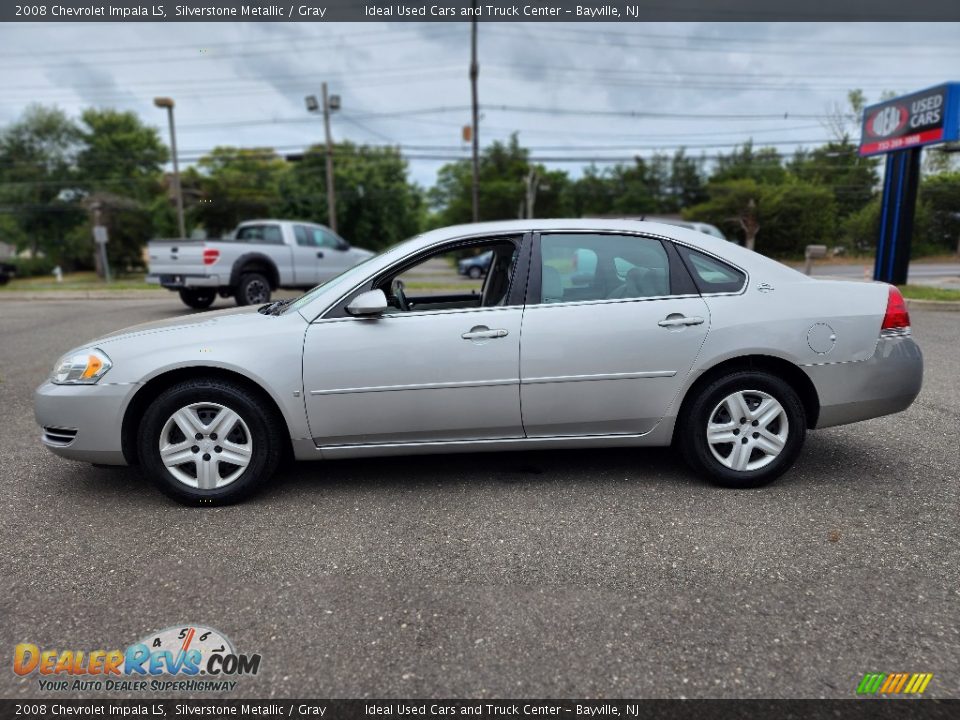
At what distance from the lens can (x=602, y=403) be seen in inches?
145

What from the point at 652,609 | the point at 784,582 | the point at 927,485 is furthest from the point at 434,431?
the point at 927,485

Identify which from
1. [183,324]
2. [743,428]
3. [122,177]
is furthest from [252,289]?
[122,177]

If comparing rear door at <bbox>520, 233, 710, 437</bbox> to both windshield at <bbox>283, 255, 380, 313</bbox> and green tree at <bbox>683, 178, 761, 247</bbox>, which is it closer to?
windshield at <bbox>283, 255, 380, 313</bbox>

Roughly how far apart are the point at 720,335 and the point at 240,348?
262 centimetres

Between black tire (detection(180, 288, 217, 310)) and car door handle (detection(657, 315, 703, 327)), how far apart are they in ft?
37.4

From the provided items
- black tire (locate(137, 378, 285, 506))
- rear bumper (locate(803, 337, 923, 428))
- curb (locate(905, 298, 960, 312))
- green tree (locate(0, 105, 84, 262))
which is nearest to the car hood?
black tire (locate(137, 378, 285, 506))

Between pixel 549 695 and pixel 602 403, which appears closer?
pixel 549 695

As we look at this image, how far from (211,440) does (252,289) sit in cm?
963

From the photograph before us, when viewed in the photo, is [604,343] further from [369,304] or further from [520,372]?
[369,304]

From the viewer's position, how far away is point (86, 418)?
3.53 m

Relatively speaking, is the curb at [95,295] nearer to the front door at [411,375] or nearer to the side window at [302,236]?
the side window at [302,236]

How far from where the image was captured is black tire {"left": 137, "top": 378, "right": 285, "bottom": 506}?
3.52 metres

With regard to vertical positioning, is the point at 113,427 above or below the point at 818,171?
below
